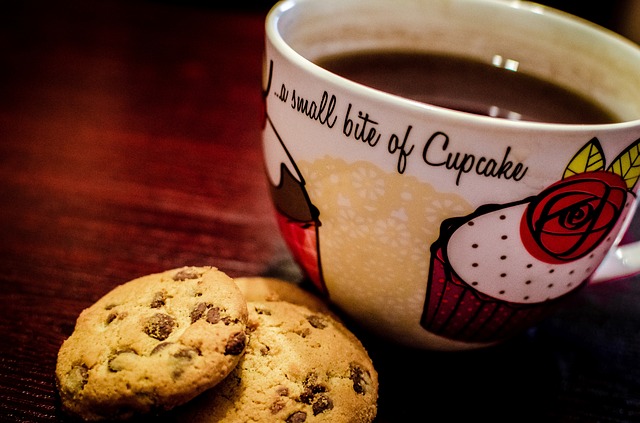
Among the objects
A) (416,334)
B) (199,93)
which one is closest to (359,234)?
(416,334)

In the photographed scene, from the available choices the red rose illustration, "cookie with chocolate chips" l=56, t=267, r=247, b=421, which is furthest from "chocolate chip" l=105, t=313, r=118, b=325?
the red rose illustration

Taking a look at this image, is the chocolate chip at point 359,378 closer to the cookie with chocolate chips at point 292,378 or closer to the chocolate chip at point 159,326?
the cookie with chocolate chips at point 292,378

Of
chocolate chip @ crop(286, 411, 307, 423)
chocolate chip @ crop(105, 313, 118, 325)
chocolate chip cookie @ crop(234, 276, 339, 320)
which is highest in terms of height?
chocolate chip @ crop(105, 313, 118, 325)

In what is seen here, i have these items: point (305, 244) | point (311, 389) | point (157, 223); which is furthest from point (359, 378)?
point (157, 223)

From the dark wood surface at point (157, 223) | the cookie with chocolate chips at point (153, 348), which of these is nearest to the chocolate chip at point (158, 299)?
the cookie with chocolate chips at point (153, 348)

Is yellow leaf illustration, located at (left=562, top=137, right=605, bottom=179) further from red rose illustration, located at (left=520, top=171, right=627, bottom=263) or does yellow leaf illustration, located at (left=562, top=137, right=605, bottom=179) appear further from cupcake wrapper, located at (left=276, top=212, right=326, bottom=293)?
cupcake wrapper, located at (left=276, top=212, right=326, bottom=293)

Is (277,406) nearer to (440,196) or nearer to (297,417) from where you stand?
(297,417)

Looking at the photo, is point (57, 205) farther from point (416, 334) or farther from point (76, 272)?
point (416, 334)
